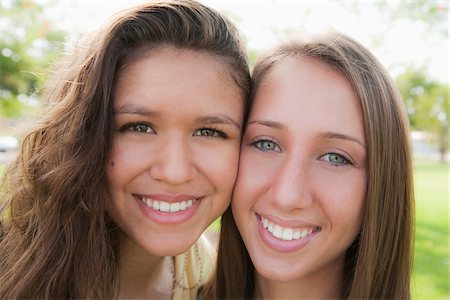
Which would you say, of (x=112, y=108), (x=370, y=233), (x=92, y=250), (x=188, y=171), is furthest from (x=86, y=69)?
(x=370, y=233)

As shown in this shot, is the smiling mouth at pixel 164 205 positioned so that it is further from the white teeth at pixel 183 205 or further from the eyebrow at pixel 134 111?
the eyebrow at pixel 134 111

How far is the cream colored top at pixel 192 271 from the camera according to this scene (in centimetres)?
298

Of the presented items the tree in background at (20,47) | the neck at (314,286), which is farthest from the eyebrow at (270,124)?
the tree in background at (20,47)

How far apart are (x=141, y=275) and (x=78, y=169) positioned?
0.85 metres

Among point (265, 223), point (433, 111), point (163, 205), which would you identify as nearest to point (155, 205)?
point (163, 205)

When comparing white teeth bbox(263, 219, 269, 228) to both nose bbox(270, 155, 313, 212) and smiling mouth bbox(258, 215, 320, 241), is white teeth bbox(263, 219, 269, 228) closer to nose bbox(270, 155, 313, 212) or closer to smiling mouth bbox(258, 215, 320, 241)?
smiling mouth bbox(258, 215, 320, 241)

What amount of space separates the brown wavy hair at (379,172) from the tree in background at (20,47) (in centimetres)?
535

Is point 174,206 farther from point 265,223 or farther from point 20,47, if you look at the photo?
point 20,47

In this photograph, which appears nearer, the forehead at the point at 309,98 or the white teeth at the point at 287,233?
the forehead at the point at 309,98

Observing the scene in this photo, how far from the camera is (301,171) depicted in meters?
2.30

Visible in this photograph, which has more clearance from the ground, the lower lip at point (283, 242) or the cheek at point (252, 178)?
the cheek at point (252, 178)

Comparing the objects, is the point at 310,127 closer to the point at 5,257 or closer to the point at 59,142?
the point at 59,142

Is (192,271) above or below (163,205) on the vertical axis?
below

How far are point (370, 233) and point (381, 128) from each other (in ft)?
1.51
